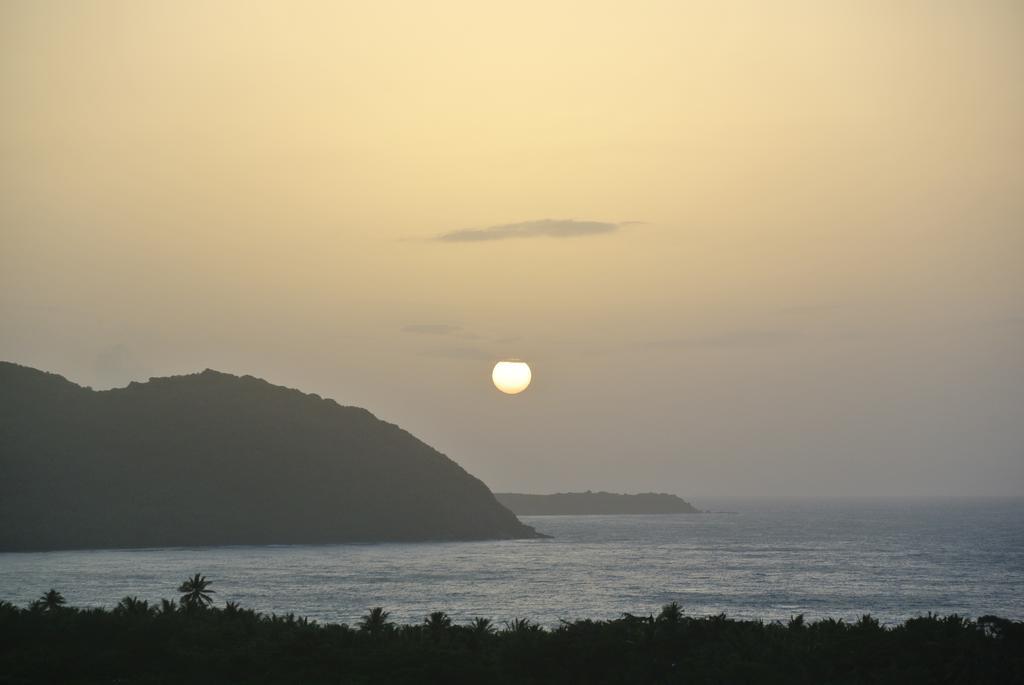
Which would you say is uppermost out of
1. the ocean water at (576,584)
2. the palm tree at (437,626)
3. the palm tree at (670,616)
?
the palm tree at (670,616)

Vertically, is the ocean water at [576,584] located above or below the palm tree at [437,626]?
below

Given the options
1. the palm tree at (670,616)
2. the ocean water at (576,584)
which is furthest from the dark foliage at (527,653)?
the ocean water at (576,584)

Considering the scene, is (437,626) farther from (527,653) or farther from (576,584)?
(576,584)

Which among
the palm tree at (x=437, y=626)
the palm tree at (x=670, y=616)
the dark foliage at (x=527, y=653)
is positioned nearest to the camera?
the dark foliage at (x=527, y=653)

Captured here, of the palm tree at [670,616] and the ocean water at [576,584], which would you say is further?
the ocean water at [576,584]

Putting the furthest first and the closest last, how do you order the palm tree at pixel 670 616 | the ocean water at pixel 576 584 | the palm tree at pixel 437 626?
the ocean water at pixel 576 584 → the palm tree at pixel 437 626 → the palm tree at pixel 670 616

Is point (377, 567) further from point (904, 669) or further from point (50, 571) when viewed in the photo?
point (904, 669)

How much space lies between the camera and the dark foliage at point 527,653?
149ft

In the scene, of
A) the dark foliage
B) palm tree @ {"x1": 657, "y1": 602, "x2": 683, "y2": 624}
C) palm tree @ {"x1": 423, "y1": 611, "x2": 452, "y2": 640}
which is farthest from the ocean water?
the dark foliage

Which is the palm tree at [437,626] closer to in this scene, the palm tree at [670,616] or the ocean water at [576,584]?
the palm tree at [670,616]

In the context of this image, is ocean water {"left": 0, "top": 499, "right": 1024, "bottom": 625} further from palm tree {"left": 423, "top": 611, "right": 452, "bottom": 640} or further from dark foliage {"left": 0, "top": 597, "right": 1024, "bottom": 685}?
dark foliage {"left": 0, "top": 597, "right": 1024, "bottom": 685}

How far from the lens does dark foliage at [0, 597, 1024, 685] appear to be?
149 ft

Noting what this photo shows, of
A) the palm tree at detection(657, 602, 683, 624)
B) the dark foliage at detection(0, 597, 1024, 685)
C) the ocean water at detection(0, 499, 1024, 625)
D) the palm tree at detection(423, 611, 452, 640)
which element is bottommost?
the ocean water at detection(0, 499, 1024, 625)

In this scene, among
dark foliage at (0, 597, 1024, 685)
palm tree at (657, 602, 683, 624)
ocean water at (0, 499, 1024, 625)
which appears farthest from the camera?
ocean water at (0, 499, 1024, 625)
